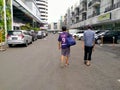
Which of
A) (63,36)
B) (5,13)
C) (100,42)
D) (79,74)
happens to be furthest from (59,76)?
(5,13)

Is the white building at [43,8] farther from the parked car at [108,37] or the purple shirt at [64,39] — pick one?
the purple shirt at [64,39]

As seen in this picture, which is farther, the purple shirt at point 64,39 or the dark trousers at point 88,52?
the dark trousers at point 88,52

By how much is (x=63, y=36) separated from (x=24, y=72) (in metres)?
2.52

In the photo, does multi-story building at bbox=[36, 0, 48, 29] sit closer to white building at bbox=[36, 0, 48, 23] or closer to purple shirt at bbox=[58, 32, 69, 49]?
white building at bbox=[36, 0, 48, 23]

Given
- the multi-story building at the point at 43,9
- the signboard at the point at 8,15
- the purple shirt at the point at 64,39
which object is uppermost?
the multi-story building at the point at 43,9

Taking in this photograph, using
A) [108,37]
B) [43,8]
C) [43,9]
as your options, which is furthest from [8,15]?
[43,8]

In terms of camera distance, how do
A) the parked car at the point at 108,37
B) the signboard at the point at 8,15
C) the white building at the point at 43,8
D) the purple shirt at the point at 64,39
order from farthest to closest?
the white building at the point at 43,8 < the signboard at the point at 8,15 < the parked car at the point at 108,37 < the purple shirt at the point at 64,39

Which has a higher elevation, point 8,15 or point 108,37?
point 8,15

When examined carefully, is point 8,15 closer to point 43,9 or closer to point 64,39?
point 64,39

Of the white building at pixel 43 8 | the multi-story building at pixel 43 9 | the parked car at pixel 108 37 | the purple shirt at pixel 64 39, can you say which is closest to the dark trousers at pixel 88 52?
the purple shirt at pixel 64 39

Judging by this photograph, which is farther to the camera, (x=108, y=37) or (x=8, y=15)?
(x=8, y=15)

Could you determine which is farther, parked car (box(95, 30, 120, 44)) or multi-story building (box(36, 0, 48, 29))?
multi-story building (box(36, 0, 48, 29))

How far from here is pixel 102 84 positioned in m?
6.90

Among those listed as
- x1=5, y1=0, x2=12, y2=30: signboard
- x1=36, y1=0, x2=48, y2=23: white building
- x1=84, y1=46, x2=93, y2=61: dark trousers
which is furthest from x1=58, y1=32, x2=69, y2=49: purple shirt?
x1=36, y1=0, x2=48, y2=23: white building
